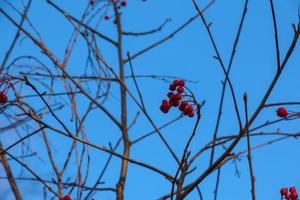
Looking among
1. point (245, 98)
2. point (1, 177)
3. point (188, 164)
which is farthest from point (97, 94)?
point (245, 98)

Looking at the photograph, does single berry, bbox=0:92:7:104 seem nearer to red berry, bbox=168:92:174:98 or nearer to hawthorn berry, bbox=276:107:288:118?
red berry, bbox=168:92:174:98

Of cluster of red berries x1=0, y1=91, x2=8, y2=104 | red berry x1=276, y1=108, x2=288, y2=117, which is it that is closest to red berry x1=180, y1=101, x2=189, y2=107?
red berry x1=276, y1=108, x2=288, y2=117

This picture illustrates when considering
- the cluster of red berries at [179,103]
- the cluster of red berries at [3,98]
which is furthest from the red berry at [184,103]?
the cluster of red berries at [3,98]

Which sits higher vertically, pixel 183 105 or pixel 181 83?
pixel 181 83

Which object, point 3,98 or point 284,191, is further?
point 3,98

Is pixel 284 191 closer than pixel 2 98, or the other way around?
pixel 284 191

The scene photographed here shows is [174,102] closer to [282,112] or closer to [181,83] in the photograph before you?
[181,83]

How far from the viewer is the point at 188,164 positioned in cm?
114

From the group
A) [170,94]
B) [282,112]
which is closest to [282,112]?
[282,112]

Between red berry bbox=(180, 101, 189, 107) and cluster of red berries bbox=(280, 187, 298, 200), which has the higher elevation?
red berry bbox=(180, 101, 189, 107)

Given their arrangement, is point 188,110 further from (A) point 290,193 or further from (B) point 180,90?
(A) point 290,193

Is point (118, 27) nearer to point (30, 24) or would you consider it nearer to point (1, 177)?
point (30, 24)

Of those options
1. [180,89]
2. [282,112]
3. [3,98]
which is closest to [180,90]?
[180,89]

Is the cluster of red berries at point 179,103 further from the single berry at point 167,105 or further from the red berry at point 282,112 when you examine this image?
the red berry at point 282,112
